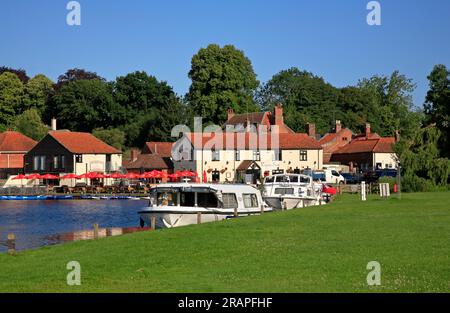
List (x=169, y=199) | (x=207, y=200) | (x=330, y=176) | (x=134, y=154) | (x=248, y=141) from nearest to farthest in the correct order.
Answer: (x=169, y=199) < (x=207, y=200) < (x=330, y=176) < (x=248, y=141) < (x=134, y=154)

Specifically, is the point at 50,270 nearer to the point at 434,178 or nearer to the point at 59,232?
the point at 59,232

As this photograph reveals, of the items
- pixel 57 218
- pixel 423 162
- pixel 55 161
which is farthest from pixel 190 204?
pixel 55 161

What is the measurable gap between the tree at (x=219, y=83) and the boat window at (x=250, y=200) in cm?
8269

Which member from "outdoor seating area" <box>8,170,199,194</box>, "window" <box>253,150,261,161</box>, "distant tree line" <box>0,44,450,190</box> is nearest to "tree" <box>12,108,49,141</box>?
"distant tree line" <box>0,44,450,190</box>

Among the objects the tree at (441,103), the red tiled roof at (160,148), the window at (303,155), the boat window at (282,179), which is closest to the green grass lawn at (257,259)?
the boat window at (282,179)

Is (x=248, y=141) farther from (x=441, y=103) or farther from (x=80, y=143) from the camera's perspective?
(x=441, y=103)

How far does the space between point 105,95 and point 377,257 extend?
123664mm

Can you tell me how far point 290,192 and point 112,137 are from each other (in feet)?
263

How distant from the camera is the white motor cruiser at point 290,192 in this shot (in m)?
57.7

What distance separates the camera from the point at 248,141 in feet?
365

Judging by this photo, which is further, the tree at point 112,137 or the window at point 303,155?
the tree at point 112,137

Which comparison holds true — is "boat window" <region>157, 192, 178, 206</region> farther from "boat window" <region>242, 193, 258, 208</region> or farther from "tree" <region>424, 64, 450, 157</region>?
"tree" <region>424, 64, 450, 157</region>

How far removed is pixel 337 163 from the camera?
129 meters

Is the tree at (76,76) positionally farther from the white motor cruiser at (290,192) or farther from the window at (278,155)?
the white motor cruiser at (290,192)
